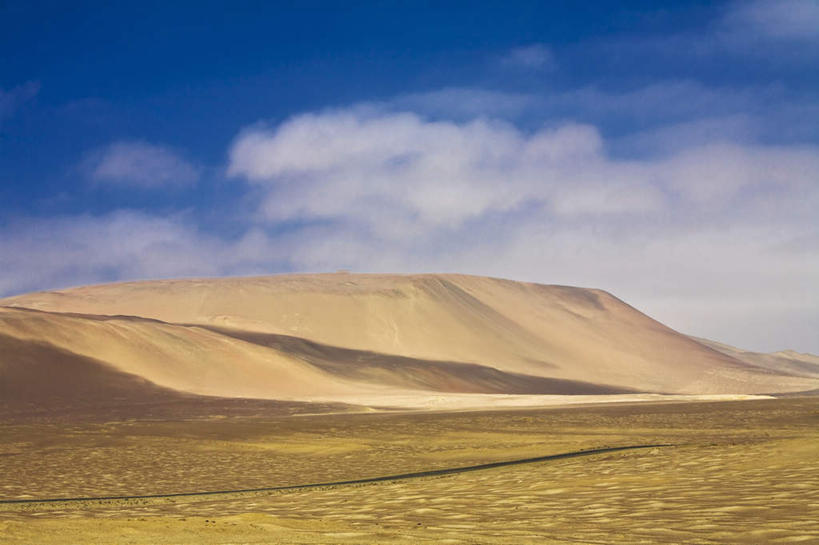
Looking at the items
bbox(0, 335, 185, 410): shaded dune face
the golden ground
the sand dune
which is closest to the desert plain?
the golden ground

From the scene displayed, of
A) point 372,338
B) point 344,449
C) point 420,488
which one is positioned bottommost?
point 344,449

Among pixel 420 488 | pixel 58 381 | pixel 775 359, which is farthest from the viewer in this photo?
pixel 775 359

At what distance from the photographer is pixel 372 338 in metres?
87.2

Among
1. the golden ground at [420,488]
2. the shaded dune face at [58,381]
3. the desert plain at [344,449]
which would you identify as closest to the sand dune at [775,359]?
the desert plain at [344,449]

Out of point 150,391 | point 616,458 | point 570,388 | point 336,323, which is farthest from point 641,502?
point 336,323

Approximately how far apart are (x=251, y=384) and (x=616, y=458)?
A: 159 ft

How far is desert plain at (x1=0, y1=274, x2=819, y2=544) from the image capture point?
701 centimetres

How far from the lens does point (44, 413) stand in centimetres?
4106

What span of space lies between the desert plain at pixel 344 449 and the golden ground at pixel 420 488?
53 millimetres

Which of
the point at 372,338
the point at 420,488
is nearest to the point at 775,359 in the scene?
the point at 372,338

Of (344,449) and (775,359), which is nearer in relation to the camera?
(344,449)

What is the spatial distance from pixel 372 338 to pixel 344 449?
67455 mm

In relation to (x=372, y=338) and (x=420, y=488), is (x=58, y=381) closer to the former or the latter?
(x=372, y=338)

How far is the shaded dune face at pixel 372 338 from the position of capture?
59.1m
